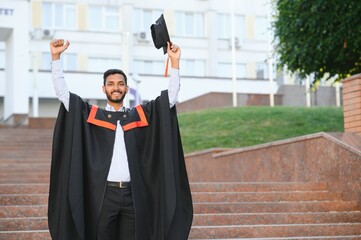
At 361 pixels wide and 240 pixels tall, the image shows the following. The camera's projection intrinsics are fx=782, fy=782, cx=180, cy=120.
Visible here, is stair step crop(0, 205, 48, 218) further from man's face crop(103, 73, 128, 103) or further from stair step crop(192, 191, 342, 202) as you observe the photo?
man's face crop(103, 73, 128, 103)

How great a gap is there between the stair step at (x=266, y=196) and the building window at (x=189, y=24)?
1236 inches

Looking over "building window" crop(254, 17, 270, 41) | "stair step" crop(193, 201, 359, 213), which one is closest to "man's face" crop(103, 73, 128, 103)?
"stair step" crop(193, 201, 359, 213)

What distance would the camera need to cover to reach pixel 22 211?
9250 mm

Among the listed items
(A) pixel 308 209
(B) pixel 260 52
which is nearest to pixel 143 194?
(A) pixel 308 209

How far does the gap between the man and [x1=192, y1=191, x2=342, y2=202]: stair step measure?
4.48 metres

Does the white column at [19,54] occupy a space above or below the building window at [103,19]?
below

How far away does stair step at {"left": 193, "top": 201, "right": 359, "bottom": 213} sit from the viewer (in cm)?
1016

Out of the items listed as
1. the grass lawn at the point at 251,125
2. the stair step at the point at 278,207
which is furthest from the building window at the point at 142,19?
the stair step at the point at 278,207

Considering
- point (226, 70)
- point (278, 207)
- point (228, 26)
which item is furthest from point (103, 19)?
point (278, 207)

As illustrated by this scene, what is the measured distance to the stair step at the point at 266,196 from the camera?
35.2 ft

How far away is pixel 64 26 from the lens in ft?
131

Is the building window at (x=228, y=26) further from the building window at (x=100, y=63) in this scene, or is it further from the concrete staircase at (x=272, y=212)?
the concrete staircase at (x=272, y=212)

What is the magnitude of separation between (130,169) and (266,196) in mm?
5223

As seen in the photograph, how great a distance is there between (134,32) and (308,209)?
31023 mm
